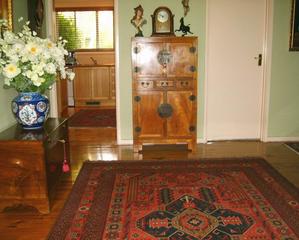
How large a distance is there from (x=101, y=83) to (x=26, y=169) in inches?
203

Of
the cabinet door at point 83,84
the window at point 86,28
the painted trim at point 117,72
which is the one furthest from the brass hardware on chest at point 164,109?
the window at point 86,28

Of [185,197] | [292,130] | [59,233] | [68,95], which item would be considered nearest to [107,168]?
[185,197]

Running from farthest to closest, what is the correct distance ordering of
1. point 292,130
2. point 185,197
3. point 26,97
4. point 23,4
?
point 292,130
point 23,4
point 185,197
point 26,97

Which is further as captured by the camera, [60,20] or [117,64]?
[60,20]

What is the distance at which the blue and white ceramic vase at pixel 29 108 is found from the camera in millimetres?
2637

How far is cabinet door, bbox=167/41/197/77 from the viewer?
4027mm

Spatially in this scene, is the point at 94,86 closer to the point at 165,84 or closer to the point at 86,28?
the point at 86,28

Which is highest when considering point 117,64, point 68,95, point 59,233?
point 117,64

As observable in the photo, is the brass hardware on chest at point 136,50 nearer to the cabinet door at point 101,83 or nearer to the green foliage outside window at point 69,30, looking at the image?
the cabinet door at point 101,83

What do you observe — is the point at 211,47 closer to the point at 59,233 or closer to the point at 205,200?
the point at 205,200

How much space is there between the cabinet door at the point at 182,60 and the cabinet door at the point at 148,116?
33 centimetres

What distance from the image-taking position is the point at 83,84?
749cm

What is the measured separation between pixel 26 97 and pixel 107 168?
4.06ft

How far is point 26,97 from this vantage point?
2.65 m
